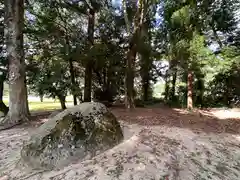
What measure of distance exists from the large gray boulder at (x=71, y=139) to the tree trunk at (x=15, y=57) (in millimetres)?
2841

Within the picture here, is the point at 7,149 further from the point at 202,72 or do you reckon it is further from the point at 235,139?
the point at 202,72

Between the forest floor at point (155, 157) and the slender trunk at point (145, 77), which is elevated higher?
the slender trunk at point (145, 77)

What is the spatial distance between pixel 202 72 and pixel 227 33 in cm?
297

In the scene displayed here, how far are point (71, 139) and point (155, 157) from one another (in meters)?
1.36

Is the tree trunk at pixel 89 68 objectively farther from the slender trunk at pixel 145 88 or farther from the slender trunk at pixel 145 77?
the slender trunk at pixel 145 88

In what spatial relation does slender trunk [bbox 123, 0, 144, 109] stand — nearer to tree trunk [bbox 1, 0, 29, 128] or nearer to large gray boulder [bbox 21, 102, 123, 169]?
tree trunk [bbox 1, 0, 29, 128]

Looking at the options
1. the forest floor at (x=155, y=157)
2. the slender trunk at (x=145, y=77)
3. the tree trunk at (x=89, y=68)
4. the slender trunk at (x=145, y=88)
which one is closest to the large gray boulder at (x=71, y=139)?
the forest floor at (x=155, y=157)

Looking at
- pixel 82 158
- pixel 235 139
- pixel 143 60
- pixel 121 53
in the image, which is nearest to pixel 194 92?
pixel 143 60

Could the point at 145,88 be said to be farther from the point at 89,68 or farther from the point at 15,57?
the point at 15,57

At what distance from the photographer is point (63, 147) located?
11.9 feet

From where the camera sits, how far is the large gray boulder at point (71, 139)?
3568mm

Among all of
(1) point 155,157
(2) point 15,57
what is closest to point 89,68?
(2) point 15,57

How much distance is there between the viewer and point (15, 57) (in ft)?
20.8

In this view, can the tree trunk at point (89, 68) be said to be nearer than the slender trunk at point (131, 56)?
No
